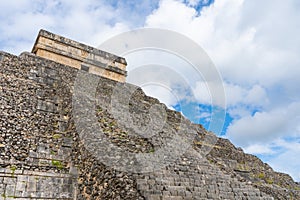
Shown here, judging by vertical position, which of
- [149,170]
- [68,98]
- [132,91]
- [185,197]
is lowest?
[185,197]

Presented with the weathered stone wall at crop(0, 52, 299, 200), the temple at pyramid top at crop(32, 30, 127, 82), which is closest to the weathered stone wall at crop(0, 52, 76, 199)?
the weathered stone wall at crop(0, 52, 299, 200)

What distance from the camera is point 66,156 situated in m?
7.55

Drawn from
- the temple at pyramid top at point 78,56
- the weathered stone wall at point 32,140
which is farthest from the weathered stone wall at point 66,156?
the temple at pyramid top at point 78,56

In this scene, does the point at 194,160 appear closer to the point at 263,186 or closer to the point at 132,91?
the point at 263,186

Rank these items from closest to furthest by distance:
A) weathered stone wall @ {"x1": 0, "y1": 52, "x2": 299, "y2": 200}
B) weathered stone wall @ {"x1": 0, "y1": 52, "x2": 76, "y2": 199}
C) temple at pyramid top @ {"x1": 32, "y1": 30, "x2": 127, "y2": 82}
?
weathered stone wall @ {"x1": 0, "y1": 52, "x2": 299, "y2": 200}
weathered stone wall @ {"x1": 0, "y1": 52, "x2": 76, "y2": 199}
temple at pyramid top @ {"x1": 32, "y1": 30, "x2": 127, "y2": 82}

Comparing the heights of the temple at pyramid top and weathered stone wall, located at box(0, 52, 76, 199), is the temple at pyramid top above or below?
above

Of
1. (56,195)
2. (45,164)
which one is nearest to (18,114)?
→ (45,164)

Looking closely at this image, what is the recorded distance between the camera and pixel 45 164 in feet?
23.3

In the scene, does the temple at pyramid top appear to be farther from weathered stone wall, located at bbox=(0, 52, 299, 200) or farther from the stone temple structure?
weathered stone wall, located at bbox=(0, 52, 299, 200)

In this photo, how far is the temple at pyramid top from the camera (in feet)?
44.8

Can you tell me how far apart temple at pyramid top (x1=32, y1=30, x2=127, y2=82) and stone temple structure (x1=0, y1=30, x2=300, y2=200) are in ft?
7.86

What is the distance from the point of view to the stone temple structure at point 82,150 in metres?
6.36

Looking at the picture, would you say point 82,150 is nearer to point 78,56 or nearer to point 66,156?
point 66,156

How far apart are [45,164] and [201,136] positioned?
24.7ft
